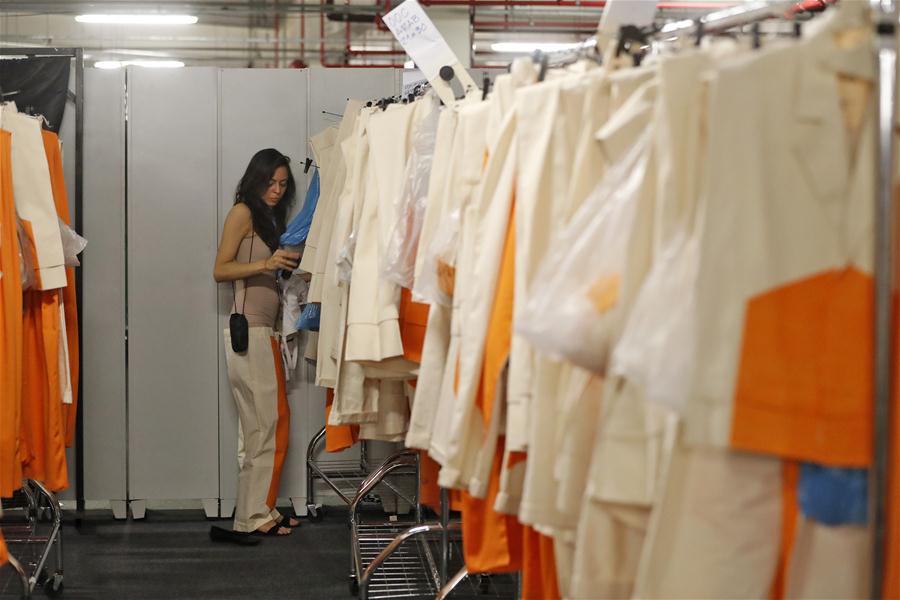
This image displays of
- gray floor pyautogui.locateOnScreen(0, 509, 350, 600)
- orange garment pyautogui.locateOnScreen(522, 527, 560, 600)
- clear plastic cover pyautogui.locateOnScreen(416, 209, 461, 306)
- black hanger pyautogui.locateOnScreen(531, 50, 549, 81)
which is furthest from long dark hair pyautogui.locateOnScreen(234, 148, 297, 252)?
orange garment pyautogui.locateOnScreen(522, 527, 560, 600)

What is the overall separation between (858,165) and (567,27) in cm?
660

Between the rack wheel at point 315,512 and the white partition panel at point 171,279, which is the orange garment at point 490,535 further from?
the white partition panel at point 171,279

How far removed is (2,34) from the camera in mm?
7867

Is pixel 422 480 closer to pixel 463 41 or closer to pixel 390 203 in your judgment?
pixel 390 203

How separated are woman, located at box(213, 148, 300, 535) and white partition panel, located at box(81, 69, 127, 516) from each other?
2.02 feet

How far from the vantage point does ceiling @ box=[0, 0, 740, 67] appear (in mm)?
7402

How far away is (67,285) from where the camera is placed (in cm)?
423

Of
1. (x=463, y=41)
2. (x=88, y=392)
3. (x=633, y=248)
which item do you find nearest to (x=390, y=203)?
(x=633, y=248)

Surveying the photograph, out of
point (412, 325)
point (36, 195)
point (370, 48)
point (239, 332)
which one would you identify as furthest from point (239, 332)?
point (370, 48)

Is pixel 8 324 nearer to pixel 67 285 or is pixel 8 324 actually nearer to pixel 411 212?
pixel 67 285

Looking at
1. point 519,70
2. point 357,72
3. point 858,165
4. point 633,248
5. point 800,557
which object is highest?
point 357,72

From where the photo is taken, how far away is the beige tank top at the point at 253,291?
4.94 m

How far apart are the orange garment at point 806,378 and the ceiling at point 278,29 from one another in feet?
20.3

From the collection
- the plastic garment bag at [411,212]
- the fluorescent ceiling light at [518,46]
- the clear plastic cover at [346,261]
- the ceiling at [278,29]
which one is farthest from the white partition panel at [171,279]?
the fluorescent ceiling light at [518,46]
